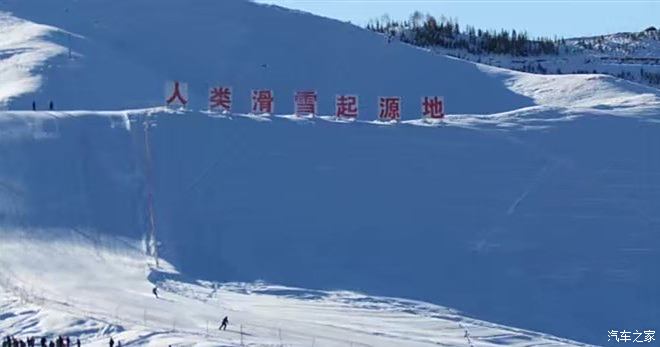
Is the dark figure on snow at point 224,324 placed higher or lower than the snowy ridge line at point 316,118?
lower

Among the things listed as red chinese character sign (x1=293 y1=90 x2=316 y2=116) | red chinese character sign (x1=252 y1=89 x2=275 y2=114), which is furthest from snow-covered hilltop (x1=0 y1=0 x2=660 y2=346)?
red chinese character sign (x1=252 y1=89 x2=275 y2=114)

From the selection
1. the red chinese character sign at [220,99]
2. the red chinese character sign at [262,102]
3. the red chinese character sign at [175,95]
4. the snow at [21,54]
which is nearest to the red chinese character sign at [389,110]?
the red chinese character sign at [262,102]

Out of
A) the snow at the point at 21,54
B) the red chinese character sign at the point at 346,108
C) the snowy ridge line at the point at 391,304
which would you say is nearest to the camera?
the snowy ridge line at the point at 391,304

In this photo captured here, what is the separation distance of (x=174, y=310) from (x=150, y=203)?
9882mm

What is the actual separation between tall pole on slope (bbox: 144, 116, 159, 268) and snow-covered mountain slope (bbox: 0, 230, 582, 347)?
52 centimetres

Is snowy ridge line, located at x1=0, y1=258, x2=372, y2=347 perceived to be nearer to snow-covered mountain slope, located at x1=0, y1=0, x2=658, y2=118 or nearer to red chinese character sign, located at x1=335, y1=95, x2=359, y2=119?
red chinese character sign, located at x1=335, y1=95, x2=359, y2=119

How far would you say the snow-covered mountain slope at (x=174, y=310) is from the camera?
4047cm

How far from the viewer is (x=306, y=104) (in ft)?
196

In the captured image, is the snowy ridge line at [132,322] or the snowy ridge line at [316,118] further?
the snowy ridge line at [316,118]

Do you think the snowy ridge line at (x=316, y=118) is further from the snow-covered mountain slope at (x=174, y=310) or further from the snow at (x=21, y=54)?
the snow-covered mountain slope at (x=174, y=310)

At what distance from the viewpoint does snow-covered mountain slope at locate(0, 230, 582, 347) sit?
40.5 metres

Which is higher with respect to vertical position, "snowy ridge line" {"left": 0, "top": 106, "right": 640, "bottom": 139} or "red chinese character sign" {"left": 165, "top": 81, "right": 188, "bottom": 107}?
"red chinese character sign" {"left": 165, "top": 81, "right": 188, "bottom": 107}

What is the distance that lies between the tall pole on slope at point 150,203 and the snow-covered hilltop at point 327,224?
7 centimetres

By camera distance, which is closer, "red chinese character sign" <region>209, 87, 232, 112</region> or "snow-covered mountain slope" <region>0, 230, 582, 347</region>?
"snow-covered mountain slope" <region>0, 230, 582, 347</region>
